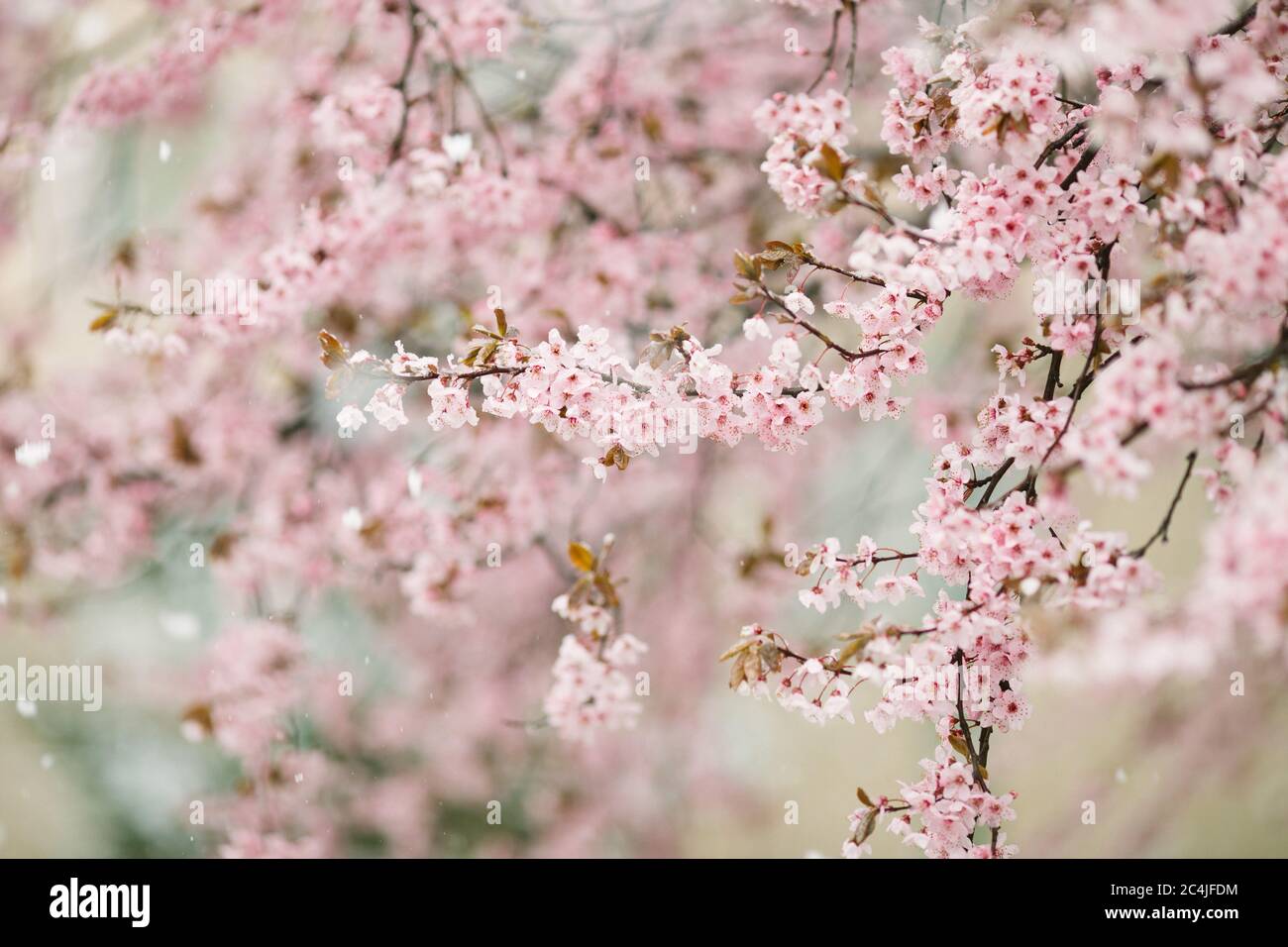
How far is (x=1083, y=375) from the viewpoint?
1.05 meters

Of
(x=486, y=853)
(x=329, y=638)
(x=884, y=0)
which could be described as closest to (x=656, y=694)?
(x=486, y=853)

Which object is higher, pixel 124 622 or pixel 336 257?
pixel 336 257

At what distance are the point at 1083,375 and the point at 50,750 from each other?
352 cm

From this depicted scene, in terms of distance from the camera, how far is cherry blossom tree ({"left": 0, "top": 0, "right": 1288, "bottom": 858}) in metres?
1.01

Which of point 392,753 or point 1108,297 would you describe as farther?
point 392,753

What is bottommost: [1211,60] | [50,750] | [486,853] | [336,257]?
[486,853]

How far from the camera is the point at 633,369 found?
1281mm

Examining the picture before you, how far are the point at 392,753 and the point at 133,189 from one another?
1916 millimetres

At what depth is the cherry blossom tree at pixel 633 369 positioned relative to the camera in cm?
101

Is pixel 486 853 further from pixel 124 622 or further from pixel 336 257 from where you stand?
pixel 336 257

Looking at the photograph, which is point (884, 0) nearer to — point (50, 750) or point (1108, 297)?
point (1108, 297)

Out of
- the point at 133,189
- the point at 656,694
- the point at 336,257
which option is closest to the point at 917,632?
the point at 336,257
